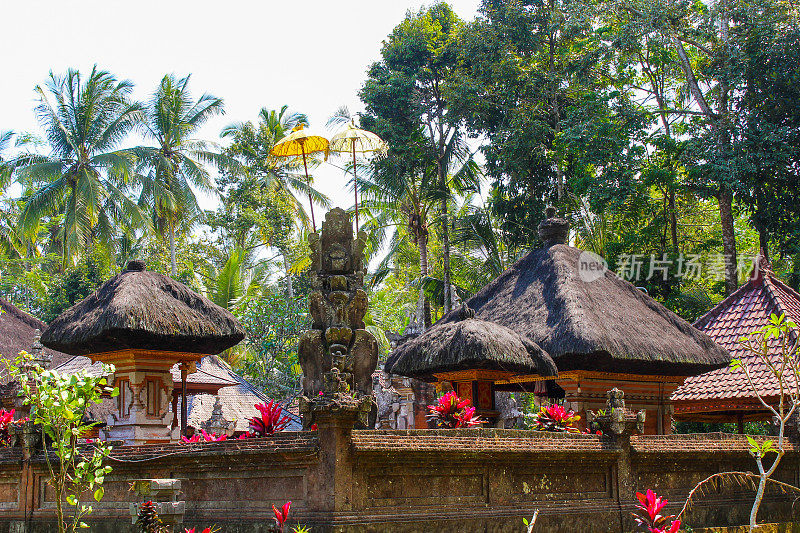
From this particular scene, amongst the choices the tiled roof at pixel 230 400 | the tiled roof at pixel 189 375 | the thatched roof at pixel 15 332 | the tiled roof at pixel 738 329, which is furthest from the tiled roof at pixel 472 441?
the thatched roof at pixel 15 332

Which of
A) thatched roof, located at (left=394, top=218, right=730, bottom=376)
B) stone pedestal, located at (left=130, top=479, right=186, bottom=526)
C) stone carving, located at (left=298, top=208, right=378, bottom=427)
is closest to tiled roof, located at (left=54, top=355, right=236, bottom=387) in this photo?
thatched roof, located at (left=394, top=218, right=730, bottom=376)

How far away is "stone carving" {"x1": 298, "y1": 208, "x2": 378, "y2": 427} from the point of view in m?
9.55

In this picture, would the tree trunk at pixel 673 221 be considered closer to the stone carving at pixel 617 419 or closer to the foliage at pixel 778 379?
the stone carving at pixel 617 419

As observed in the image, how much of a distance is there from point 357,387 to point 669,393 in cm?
823

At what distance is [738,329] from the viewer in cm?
1658

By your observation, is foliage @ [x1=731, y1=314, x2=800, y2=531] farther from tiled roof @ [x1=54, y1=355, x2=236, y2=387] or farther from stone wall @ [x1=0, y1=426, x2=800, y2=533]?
tiled roof @ [x1=54, y1=355, x2=236, y2=387]

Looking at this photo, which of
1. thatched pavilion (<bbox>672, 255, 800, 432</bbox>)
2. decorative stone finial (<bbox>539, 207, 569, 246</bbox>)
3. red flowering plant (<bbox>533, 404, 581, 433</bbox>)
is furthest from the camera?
decorative stone finial (<bbox>539, 207, 569, 246</bbox>)

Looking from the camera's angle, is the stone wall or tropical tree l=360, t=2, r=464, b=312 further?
tropical tree l=360, t=2, r=464, b=312

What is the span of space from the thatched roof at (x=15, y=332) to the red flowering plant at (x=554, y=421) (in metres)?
13.1

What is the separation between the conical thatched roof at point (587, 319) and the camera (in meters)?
13.5

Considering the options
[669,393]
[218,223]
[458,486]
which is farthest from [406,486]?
[218,223]

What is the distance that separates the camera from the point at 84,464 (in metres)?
6.72

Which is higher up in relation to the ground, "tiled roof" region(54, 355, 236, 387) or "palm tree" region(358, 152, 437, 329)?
"palm tree" region(358, 152, 437, 329)

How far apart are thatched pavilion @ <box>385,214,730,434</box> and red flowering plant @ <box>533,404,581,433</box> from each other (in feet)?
5.47
